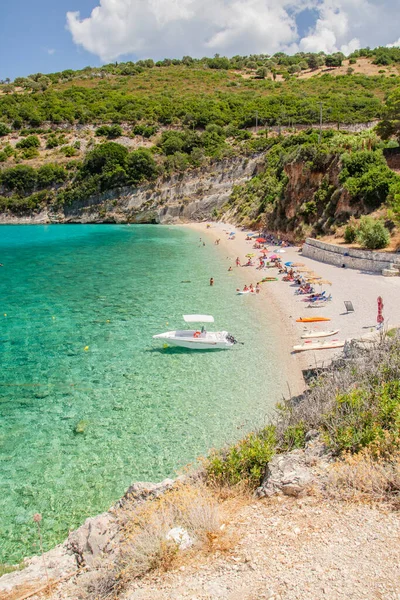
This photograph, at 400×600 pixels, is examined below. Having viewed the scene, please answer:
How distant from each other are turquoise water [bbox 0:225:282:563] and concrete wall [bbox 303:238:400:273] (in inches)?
370

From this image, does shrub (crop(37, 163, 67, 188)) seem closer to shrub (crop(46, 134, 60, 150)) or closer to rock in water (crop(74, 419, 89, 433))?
shrub (crop(46, 134, 60, 150))

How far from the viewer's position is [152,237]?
60.0m

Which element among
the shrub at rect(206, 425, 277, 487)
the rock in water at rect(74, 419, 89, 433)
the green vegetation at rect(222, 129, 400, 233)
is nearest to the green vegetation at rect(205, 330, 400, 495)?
the shrub at rect(206, 425, 277, 487)

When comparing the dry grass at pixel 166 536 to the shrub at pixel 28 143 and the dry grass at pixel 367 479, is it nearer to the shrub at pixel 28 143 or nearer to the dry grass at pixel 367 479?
the dry grass at pixel 367 479

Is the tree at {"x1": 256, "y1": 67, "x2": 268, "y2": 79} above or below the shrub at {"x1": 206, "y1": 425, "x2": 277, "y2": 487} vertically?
above

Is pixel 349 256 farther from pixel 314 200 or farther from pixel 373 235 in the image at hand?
pixel 314 200

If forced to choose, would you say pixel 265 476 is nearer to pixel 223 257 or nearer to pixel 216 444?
pixel 216 444

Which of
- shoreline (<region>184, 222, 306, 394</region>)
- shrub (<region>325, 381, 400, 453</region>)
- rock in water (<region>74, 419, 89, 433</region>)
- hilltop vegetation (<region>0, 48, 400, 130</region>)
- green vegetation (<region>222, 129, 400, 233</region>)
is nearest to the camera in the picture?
shrub (<region>325, 381, 400, 453</region>)

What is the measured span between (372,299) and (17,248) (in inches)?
1791

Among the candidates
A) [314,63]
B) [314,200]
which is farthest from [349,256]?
[314,63]

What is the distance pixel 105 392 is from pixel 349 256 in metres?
23.3

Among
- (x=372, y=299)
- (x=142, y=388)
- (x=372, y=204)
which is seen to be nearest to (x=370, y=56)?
(x=372, y=204)

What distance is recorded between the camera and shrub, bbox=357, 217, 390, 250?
29.3 m

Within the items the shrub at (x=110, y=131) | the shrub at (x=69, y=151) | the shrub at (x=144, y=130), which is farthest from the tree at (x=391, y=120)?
the shrub at (x=69, y=151)
